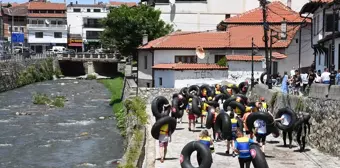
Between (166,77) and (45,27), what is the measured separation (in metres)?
77.4

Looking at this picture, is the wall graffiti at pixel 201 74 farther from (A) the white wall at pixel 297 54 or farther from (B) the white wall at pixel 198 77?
(A) the white wall at pixel 297 54

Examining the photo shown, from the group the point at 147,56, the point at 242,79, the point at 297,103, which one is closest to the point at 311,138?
the point at 297,103

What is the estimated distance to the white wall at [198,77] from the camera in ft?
149

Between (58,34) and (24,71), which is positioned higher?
(58,34)

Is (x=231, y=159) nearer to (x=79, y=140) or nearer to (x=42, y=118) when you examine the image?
(x=79, y=140)

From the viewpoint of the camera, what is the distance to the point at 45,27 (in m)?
119

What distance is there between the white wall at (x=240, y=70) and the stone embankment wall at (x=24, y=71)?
90.8ft

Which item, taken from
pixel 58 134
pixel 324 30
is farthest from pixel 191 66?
pixel 58 134

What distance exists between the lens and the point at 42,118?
140 ft

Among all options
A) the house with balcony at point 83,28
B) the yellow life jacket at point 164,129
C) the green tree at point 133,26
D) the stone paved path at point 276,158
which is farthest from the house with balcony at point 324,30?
the house with balcony at point 83,28

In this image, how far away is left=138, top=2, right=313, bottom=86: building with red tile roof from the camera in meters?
47.1

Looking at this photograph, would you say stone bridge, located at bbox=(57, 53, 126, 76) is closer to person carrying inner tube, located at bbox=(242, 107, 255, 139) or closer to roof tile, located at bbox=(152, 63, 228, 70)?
roof tile, located at bbox=(152, 63, 228, 70)

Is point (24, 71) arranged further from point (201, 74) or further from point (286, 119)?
point (286, 119)

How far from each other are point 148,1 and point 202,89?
180ft
